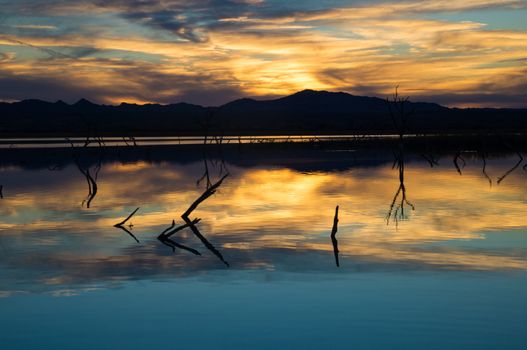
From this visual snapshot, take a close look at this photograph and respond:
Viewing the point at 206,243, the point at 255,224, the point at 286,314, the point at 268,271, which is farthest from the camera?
the point at 255,224

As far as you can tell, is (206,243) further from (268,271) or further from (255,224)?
(268,271)

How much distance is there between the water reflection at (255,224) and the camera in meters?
10.6

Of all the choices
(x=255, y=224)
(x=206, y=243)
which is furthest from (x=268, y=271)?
(x=255, y=224)

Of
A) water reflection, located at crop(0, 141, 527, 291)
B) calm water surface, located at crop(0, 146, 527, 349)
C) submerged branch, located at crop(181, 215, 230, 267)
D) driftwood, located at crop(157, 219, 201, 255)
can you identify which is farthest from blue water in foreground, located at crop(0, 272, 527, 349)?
driftwood, located at crop(157, 219, 201, 255)

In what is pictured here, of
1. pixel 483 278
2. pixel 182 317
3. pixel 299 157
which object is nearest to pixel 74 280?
pixel 182 317

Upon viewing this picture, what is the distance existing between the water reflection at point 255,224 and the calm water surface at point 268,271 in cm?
5

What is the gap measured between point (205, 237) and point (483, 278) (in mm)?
5428

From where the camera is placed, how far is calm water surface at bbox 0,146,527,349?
7.38 meters

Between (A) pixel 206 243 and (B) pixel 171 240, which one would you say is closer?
(A) pixel 206 243

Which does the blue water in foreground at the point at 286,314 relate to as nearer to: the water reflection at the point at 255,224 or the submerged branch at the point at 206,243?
the water reflection at the point at 255,224

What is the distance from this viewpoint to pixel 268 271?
10.1 metres

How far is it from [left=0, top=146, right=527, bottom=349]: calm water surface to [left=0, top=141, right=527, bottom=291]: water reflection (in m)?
0.05

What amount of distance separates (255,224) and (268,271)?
4.77 m

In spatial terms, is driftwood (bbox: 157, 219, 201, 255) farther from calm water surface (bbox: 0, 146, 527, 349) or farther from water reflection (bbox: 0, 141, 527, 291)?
calm water surface (bbox: 0, 146, 527, 349)
